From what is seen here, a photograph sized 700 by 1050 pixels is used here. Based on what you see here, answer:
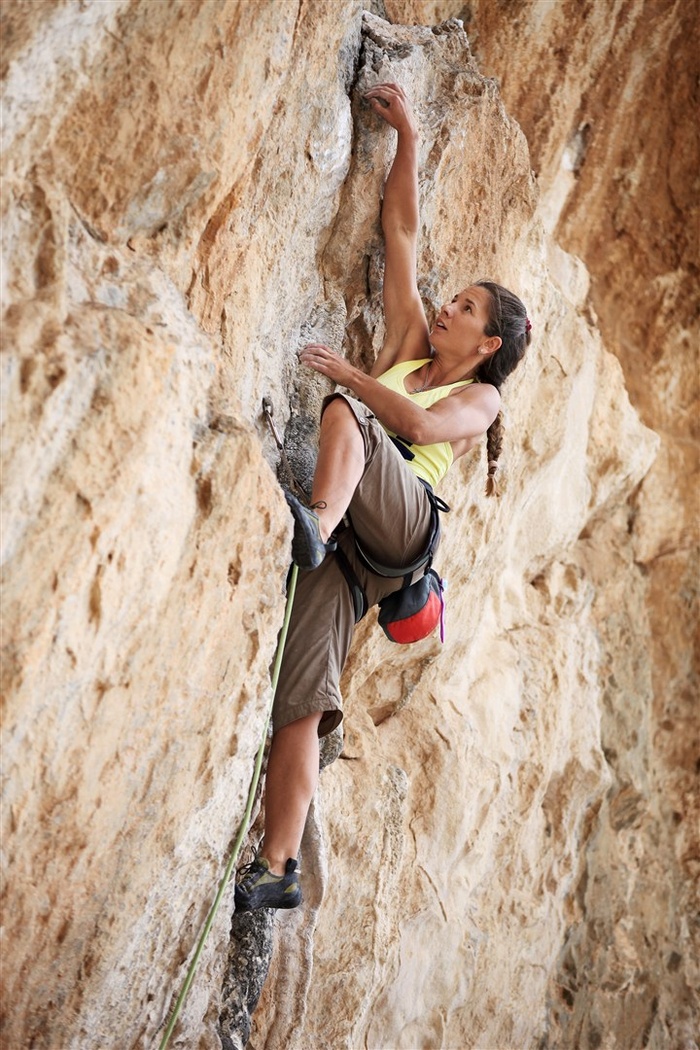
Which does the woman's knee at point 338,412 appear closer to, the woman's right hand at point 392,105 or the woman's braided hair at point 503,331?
the woman's braided hair at point 503,331

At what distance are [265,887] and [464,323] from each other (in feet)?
6.42

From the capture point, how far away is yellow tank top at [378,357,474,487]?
3.79 m

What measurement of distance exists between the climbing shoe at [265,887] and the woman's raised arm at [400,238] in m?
1.69

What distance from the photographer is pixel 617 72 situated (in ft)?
19.0

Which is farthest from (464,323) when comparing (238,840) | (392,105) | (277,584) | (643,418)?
(643,418)

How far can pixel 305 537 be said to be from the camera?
321cm

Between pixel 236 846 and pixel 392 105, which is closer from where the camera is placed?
pixel 236 846

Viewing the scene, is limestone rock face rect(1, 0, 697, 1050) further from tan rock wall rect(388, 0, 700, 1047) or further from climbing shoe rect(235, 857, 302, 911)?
climbing shoe rect(235, 857, 302, 911)

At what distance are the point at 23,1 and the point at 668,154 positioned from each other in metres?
4.22

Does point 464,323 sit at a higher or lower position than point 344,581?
higher

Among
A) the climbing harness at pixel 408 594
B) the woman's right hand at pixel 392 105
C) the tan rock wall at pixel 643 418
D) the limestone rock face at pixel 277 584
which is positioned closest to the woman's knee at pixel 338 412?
the limestone rock face at pixel 277 584

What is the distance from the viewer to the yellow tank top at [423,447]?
3.79 m

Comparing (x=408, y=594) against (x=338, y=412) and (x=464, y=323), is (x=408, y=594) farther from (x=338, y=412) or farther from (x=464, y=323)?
(x=464, y=323)


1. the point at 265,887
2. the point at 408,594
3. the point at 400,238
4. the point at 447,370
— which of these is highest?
the point at 400,238
